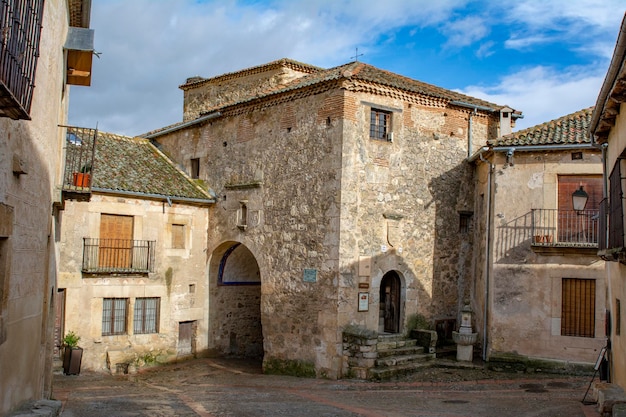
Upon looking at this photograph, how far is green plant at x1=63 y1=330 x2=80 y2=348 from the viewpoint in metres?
17.9

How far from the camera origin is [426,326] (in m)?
18.4

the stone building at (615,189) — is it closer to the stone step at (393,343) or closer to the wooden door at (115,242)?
A: the stone step at (393,343)

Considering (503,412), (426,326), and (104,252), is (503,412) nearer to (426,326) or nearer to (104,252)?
(426,326)

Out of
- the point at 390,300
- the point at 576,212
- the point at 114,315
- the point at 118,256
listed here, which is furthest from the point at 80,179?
the point at 576,212

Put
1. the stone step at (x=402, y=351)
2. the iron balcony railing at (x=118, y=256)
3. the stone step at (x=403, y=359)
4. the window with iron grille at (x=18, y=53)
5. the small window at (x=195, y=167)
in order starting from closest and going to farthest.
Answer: the window with iron grille at (x=18, y=53) < the stone step at (x=403, y=359) < the stone step at (x=402, y=351) < the iron balcony railing at (x=118, y=256) < the small window at (x=195, y=167)

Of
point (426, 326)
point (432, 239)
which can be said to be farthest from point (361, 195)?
point (426, 326)

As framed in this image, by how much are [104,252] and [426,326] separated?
9.82 m

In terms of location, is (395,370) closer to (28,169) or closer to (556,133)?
(556,133)

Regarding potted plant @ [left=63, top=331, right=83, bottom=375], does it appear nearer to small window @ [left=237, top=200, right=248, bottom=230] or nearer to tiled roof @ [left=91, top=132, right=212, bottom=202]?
tiled roof @ [left=91, top=132, right=212, bottom=202]

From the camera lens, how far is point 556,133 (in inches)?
689

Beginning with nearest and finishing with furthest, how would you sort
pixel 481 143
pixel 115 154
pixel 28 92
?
pixel 28 92
pixel 481 143
pixel 115 154

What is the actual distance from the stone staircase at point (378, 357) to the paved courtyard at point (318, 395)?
1.00ft

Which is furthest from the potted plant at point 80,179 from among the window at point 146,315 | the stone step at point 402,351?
the stone step at point 402,351

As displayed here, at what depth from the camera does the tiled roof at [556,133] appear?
16.9m
